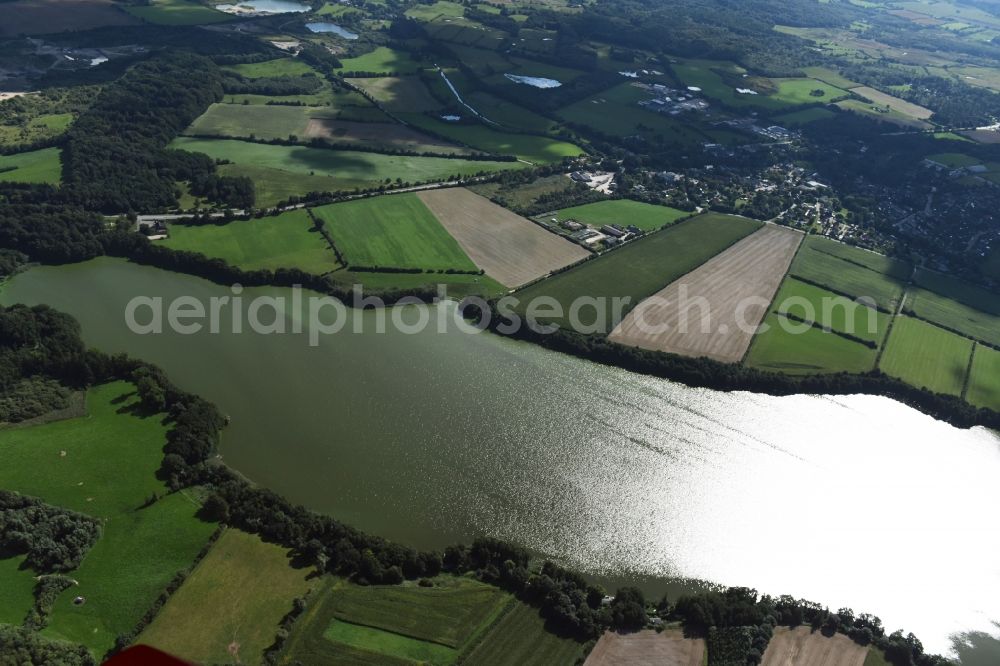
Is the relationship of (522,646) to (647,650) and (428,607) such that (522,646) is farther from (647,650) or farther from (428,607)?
(647,650)

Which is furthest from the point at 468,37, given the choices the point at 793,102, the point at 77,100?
the point at 77,100

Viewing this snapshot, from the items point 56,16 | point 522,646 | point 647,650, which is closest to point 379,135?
point 56,16

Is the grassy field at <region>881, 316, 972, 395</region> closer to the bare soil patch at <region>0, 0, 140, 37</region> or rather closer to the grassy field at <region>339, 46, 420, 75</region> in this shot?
the grassy field at <region>339, 46, 420, 75</region>

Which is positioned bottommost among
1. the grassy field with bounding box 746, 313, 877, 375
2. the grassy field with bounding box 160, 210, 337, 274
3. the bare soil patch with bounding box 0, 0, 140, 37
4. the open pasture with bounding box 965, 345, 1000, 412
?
the open pasture with bounding box 965, 345, 1000, 412

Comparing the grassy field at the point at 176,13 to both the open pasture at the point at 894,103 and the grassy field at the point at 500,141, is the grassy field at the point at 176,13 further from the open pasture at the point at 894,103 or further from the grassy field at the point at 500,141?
the open pasture at the point at 894,103

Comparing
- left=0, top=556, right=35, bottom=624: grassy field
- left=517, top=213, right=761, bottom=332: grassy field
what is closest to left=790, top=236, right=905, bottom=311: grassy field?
left=517, top=213, right=761, bottom=332: grassy field

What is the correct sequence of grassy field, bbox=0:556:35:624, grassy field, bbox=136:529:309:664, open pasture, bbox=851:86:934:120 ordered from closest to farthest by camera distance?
grassy field, bbox=136:529:309:664 < grassy field, bbox=0:556:35:624 < open pasture, bbox=851:86:934:120

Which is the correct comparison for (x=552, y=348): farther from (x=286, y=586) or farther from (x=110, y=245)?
(x=110, y=245)
